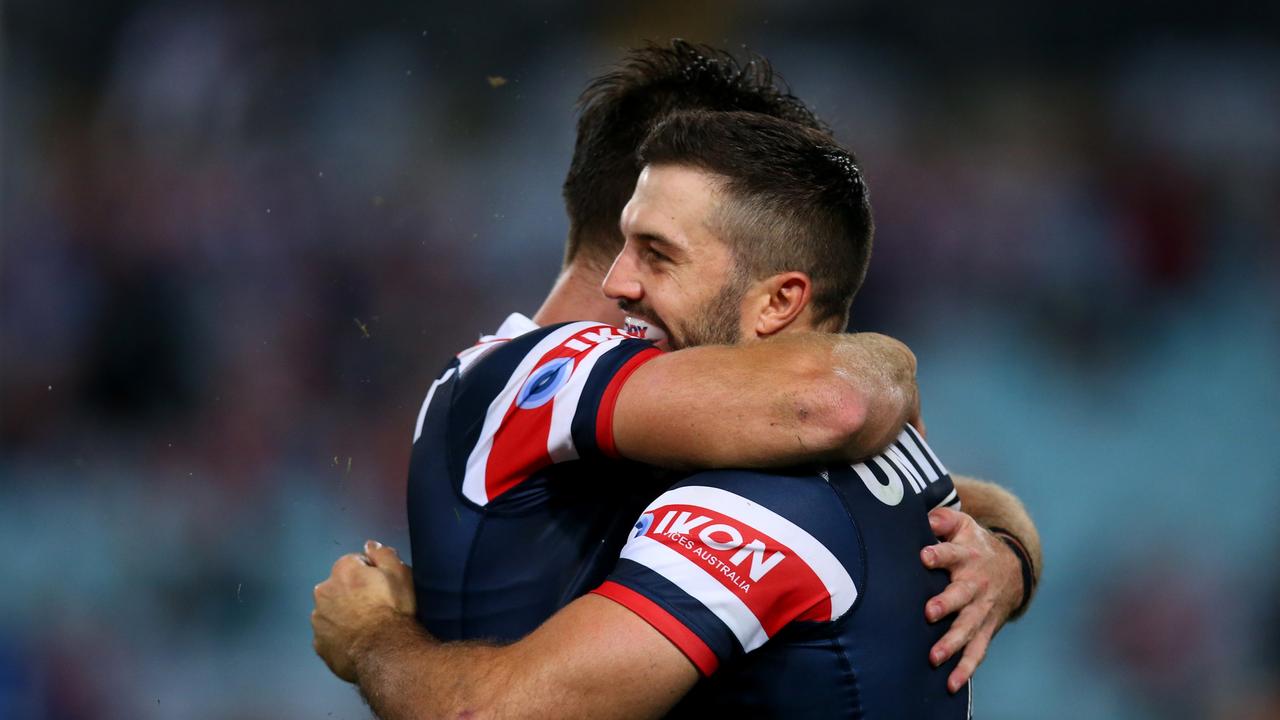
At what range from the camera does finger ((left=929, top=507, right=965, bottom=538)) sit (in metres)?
2.25

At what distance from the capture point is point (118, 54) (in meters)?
6.67

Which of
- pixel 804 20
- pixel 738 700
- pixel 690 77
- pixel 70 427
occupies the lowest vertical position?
pixel 70 427

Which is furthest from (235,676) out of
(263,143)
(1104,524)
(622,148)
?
(1104,524)

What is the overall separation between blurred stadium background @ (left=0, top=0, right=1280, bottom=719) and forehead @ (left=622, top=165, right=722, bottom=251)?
→ 350 cm

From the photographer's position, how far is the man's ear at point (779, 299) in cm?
232

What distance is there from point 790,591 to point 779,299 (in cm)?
69

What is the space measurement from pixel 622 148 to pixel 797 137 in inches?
29.6

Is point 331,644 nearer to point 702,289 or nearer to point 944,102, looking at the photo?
point 702,289

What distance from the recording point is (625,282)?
232 centimetres

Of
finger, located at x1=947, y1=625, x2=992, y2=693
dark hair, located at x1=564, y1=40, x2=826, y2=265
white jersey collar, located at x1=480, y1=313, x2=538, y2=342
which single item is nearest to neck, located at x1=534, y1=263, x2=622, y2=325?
dark hair, located at x1=564, y1=40, x2=826, y2=265

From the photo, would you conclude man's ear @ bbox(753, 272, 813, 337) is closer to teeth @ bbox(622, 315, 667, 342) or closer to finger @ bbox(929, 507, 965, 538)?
teeth @ bbox(622, 315, 667, 342)

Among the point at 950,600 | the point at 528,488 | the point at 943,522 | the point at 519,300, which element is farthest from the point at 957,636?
the point at 519,300

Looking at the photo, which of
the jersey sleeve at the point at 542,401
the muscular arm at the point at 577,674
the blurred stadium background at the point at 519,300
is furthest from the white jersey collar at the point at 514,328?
the blurred stadium background at the point at 519,300

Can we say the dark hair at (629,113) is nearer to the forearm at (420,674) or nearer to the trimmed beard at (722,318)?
the trimmed beard at (722,318)
